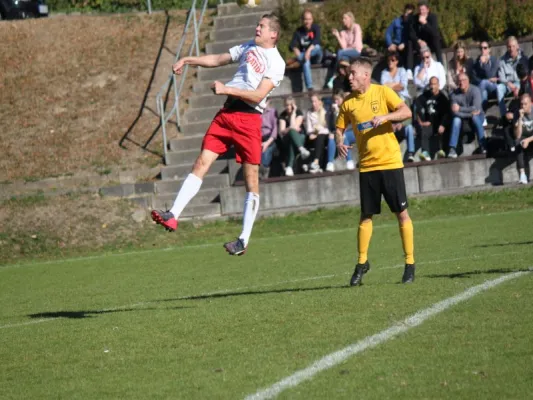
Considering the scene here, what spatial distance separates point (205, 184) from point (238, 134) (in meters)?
11.4

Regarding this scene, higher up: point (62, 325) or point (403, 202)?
point (403, 202)

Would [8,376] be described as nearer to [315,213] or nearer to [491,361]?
[491,361]

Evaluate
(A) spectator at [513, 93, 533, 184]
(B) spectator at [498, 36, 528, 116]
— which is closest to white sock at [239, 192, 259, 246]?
(A) spectator at [513, 93, 533, 184]

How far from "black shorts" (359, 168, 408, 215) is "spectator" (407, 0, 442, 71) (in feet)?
43.4

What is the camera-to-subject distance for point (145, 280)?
13.8 m

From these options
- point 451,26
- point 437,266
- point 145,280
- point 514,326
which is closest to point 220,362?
point 514,326

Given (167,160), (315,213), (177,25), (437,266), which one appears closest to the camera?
(437,266)

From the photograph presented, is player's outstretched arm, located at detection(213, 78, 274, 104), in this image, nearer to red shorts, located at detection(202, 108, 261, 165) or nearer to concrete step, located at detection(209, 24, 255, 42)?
red shorts, located at detection(202, 108, 261, 165)

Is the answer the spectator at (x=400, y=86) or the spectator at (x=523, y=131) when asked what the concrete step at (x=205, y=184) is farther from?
the spectator at (x=523, y=131)

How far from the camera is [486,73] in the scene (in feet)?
75.1

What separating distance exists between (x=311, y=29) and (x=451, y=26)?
12.9ft

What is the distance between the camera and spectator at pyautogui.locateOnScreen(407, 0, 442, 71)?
928 inches

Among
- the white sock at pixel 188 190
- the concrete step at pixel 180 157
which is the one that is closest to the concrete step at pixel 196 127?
the concrete step at pixel 180 157

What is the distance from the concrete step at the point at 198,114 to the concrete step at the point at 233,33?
8.50ft
